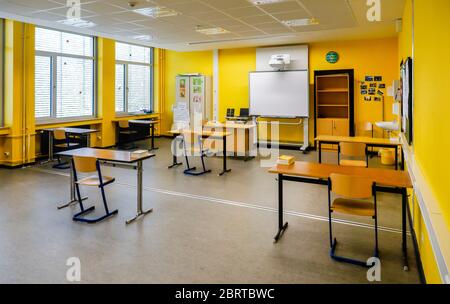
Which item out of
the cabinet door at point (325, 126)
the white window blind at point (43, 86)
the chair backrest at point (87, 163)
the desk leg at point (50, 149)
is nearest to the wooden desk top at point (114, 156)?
the chair backrest at point (87, 163)

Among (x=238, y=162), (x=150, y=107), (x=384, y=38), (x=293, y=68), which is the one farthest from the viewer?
(x=150, y=107)

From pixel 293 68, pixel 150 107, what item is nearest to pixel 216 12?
pixel 293 68

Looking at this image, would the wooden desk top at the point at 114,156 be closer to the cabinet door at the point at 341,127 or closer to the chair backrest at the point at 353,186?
the chair backrest at the point at 353,186

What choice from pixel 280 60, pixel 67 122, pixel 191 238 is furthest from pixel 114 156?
pixel 280 60

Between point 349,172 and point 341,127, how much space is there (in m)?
5.99

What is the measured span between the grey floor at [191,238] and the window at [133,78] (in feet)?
16.6

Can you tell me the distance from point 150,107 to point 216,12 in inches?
247

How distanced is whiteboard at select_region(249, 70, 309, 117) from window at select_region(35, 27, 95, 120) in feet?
14.7

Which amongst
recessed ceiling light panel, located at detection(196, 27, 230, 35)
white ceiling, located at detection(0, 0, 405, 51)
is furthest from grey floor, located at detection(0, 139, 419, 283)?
recessed ceiling light panel, located at detection(196, 27, 230, 35)

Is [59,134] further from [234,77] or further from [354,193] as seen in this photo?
[354,193]

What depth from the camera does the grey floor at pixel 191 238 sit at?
2867 millimetres

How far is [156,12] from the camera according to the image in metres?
6.14

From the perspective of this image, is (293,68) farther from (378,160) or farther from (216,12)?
(216,12)

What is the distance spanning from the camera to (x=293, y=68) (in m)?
9.68
